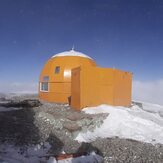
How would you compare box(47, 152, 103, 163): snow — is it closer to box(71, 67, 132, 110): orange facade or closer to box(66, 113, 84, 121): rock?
box(66, 113, 84, 121): rock

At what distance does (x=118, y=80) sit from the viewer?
59.0 ft

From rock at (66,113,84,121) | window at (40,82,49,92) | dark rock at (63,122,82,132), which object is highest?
window at (40,82,49,92)

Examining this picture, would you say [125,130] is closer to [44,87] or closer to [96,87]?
[96,87]

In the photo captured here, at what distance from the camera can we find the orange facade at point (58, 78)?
20375mm

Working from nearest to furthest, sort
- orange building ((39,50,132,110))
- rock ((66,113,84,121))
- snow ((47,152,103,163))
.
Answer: snow ((47,152,103,163)) → rock ((66,113,84,121)) → orange building ((39,50,132,110))

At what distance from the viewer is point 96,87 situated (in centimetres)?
1631

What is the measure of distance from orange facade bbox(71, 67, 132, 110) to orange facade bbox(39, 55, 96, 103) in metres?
3.17

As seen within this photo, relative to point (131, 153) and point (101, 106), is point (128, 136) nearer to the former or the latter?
point (131, 153)

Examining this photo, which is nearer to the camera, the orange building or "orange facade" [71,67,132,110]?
"orange facade" [71,67,132,110]

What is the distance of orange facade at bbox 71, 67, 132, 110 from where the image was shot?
15.7 m

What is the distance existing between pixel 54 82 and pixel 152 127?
11.4 metres

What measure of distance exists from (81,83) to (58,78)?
5537mm

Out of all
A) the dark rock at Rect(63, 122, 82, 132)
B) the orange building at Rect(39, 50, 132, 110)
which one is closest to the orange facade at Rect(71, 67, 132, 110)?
the orange building at Rect(39, 50, 132, 110)

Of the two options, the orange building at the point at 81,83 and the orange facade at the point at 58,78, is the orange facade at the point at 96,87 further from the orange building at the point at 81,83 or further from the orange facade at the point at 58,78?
the orange facade at the point at 58,78
